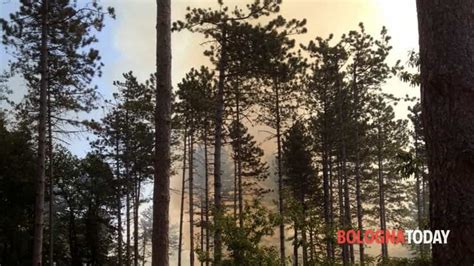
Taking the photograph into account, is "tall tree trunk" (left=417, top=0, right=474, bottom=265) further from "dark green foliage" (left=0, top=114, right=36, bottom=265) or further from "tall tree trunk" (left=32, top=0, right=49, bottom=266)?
"dark green foliage" (left=0, top=114, right=36, bottom=265)

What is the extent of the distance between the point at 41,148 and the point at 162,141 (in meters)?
8.72

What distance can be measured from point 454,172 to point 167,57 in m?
4.73

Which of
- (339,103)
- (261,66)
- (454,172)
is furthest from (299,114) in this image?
(454,172)

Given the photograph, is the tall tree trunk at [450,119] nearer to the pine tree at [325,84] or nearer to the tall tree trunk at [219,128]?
the tall tree trunk at [219,128]

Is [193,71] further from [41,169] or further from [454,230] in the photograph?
[454,230]

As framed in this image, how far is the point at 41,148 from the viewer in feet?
44.2

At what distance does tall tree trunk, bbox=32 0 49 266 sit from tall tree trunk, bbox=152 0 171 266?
7643 millimetres

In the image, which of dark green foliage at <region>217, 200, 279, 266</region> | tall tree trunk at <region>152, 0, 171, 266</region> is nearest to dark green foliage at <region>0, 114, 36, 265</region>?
dark green foliage at <region>217, 200, 279, 266</region>

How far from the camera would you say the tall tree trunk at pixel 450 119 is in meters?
2.39

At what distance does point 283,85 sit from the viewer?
80.1ft

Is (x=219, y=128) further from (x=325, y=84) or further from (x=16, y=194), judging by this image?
(x=16, y=194)

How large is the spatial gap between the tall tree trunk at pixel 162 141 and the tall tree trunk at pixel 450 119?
407 centimetres

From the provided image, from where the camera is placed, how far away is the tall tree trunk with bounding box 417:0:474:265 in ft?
7.84

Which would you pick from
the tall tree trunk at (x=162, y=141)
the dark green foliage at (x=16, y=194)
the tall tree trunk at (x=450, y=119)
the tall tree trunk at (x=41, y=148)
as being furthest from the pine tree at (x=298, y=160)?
the tall tree trunk at (x=450, y=119)
